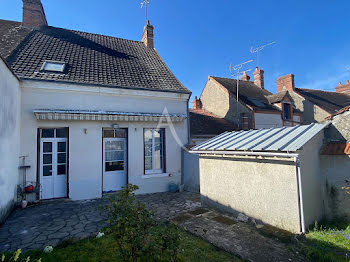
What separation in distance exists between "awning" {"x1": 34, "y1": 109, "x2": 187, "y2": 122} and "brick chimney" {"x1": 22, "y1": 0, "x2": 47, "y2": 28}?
336 inches

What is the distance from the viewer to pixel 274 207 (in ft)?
20.5

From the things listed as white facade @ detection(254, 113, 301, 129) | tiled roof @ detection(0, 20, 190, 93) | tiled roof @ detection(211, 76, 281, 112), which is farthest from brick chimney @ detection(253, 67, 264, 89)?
tiled roof @ detection(0, 20, 190, 93)

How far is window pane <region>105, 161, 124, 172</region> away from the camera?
11449 mm

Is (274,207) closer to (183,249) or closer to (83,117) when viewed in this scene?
(183,249)

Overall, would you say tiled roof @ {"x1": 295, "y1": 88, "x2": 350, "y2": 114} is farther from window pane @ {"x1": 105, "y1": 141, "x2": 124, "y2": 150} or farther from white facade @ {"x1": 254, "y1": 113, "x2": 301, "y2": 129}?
window pane @ {"x1": 105, "y1": 141, "x2": 124, "y2": 150}

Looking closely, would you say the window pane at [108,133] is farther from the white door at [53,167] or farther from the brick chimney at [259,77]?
the brick chimney at [259,77]

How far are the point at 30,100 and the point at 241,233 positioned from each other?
10.9m

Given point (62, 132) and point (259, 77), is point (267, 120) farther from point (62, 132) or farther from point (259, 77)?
point (62, 132)

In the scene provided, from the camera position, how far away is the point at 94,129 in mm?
10961

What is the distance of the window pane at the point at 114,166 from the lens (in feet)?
37.6

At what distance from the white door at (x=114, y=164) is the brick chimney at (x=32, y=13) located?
10.4 meters

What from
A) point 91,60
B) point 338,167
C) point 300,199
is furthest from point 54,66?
point 338,167

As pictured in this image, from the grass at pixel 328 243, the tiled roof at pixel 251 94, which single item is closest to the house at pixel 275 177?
the grass at pixel 328 243

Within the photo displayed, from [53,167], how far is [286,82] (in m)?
28.4
